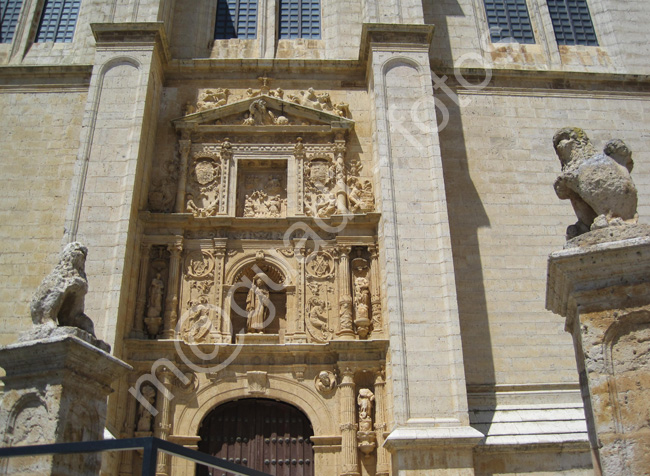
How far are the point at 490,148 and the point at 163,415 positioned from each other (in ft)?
27.6

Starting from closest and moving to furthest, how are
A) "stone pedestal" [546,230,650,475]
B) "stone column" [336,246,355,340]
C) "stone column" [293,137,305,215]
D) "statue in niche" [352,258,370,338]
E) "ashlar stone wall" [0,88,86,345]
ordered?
"stone pedestal" [546,230,650,475] < "stone column" [336,246,355,340] < "statue in niche" [352,258,370,338] < "ashlar stone wall" [0,88,86,345] < "stone column" [293,137,305,215]

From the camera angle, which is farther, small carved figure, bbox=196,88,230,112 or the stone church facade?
small carved figure, bbox=196,88,230,112

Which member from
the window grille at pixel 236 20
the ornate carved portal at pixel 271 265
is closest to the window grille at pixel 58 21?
the window grille at pixel 236 20

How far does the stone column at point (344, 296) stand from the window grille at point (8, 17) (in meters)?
9.54

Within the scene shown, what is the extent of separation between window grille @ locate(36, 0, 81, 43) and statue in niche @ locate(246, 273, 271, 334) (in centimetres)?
778

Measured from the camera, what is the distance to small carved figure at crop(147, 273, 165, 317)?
12141 millimetres

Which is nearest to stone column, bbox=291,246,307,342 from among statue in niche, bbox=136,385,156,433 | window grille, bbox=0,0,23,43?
statue in niche, bbox=136,385,156,433

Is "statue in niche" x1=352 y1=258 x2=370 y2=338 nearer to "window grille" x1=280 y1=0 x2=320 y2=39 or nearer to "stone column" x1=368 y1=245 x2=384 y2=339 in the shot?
"stone column" x1=368 y1=245 x2=384 y2=339

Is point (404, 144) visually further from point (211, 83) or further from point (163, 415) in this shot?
point (163, 415)

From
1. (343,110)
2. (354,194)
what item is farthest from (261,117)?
(354,194)

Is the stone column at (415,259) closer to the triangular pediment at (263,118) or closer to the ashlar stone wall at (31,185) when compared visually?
the triangular pediment at (263,118)

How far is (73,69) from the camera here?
14.6 m

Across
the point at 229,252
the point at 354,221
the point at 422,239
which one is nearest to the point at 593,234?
the point at 422,239

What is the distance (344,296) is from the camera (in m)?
12.3
